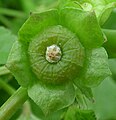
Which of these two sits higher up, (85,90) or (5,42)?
(5,42)

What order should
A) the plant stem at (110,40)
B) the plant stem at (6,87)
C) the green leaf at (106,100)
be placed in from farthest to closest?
the green leaf at (106,100), the plant stem at (6,87), the plant stem at (110,40)

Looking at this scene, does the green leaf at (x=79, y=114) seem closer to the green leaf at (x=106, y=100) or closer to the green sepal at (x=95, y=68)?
the green sepal at (x=95, y=68)

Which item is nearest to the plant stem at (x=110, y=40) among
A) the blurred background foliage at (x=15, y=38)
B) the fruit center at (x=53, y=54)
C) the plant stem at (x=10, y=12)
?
the fruit center at (x=53, y=54)

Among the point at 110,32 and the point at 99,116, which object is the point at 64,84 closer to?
the point at 110,32

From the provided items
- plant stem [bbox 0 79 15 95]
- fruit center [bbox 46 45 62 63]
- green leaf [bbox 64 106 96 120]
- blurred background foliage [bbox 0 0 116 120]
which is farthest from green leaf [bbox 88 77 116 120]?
fruit center [bbox 46 45 62 63]

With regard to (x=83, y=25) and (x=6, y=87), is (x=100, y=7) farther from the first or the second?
(x=6, y=87)

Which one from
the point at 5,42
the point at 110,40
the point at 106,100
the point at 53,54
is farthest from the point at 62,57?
the point at 106,100
